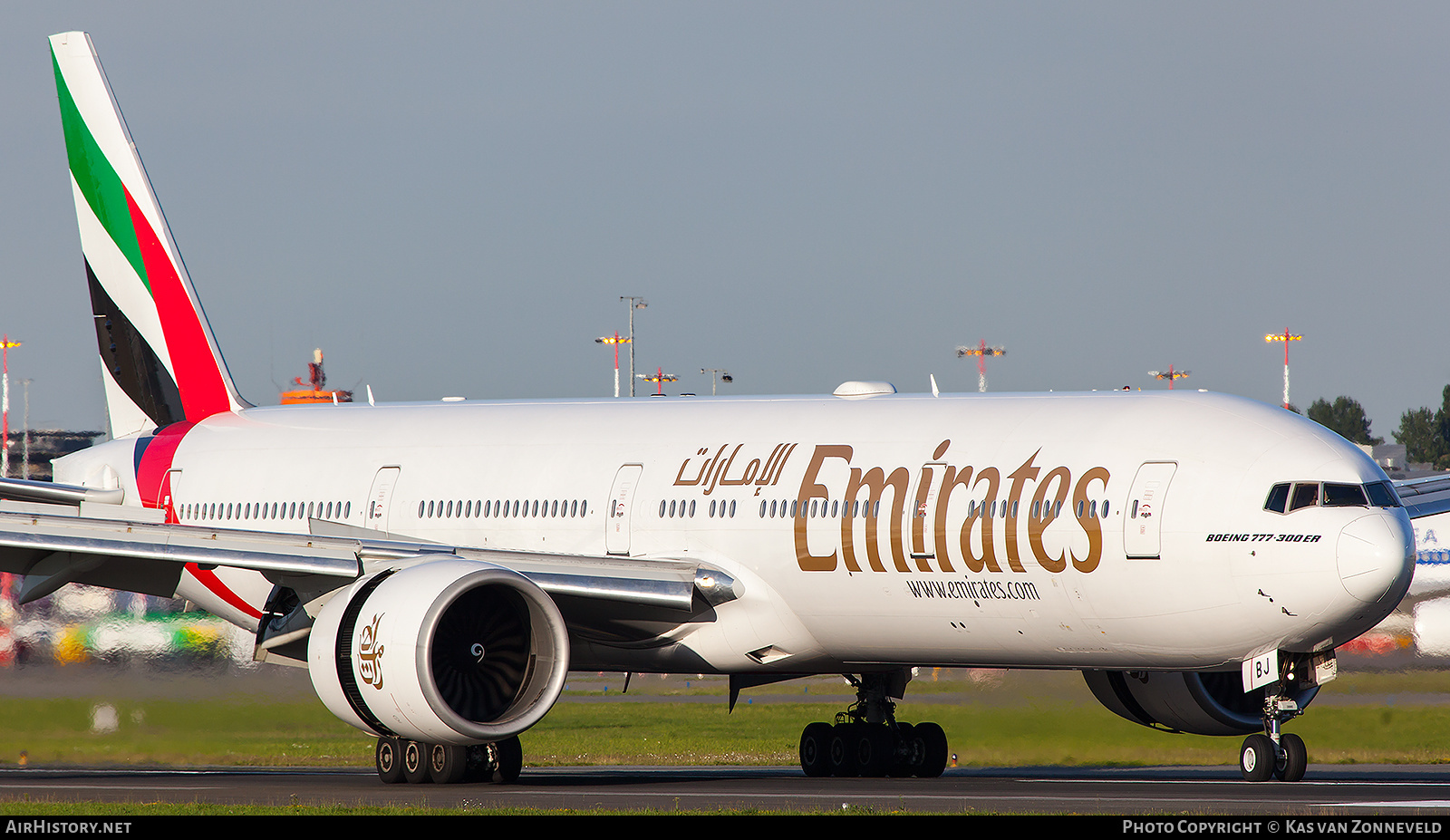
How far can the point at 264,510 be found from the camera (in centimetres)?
2697

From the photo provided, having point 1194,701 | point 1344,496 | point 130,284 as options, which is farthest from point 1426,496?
point 130,284

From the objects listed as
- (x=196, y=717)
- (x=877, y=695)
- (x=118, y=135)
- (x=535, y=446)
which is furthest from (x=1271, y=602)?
(x=118, y=135)

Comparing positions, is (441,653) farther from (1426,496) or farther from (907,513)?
(1426,496)

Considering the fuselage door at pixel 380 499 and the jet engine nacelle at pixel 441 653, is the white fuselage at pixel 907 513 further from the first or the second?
the jet engine nacelle at pixel 441 653

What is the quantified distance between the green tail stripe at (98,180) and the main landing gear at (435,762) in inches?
392

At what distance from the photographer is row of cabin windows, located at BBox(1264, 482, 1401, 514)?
19.0 m

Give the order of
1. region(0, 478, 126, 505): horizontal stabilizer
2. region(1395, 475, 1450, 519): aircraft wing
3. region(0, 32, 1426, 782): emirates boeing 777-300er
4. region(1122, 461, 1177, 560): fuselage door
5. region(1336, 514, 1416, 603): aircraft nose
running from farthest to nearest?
region(0, 478, 126, 505): horizontal stabilizer < region(1395, 475, 1450, 519): aircraft wing < region(1122, 461, 1177, 560): fuselage door < region(0, 32, 1426, 782): emirates boeing 777-300er < region(1336, 514, 1416, 603): aircraft nose

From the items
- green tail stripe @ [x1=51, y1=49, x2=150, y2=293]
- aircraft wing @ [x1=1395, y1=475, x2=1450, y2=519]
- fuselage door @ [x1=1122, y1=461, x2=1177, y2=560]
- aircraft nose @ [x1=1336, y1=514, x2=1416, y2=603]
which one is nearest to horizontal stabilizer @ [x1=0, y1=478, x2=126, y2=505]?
green tail stripe @ [x1=51, y1=49, x2=150, y2=293]

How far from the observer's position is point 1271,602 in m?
18.9

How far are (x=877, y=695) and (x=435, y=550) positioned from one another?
245 inches

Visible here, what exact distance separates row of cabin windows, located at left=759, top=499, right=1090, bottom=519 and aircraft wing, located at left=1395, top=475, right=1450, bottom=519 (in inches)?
183

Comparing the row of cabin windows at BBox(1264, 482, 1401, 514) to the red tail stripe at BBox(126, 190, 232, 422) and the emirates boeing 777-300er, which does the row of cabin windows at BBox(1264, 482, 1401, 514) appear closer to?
the emirates boeing 777-300er

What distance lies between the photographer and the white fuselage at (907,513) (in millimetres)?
19219

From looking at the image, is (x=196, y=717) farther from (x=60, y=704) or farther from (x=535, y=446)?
(x=535, y=446)
